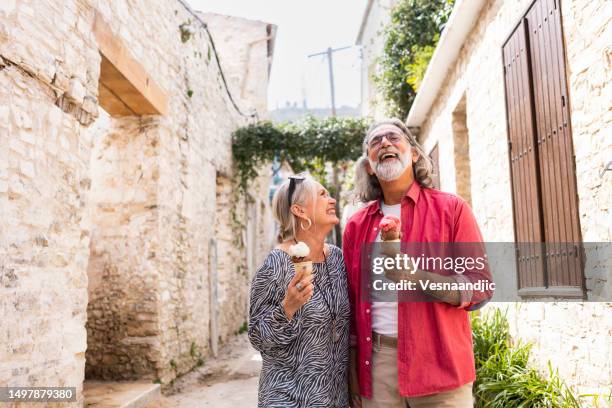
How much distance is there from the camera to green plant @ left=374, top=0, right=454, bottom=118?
820 cm

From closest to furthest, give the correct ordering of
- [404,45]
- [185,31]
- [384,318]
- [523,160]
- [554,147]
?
[384,318], [554,147], [523,160], [185,31], [404,45]

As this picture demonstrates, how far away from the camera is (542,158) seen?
3496 millimetres

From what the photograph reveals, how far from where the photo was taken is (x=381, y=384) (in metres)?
2.13

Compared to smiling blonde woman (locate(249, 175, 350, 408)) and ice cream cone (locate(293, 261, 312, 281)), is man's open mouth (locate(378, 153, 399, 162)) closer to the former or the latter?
smiling blonde woman (locate(249, 175, 350, 408))

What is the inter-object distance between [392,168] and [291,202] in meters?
0.46

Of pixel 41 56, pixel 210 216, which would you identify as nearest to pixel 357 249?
pixel 41 56

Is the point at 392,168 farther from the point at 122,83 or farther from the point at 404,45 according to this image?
the point at 404,45

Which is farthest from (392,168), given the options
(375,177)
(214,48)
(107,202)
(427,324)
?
(214,48)

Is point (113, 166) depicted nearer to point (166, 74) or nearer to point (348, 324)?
point (166, 74)

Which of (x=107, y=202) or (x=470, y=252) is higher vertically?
(x=107, y=202)

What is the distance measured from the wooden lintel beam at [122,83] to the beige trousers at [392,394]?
3345 mm

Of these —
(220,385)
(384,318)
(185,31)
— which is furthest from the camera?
(185,31)

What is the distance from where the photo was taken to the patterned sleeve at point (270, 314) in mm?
2146

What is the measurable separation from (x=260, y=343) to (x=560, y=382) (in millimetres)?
2020
